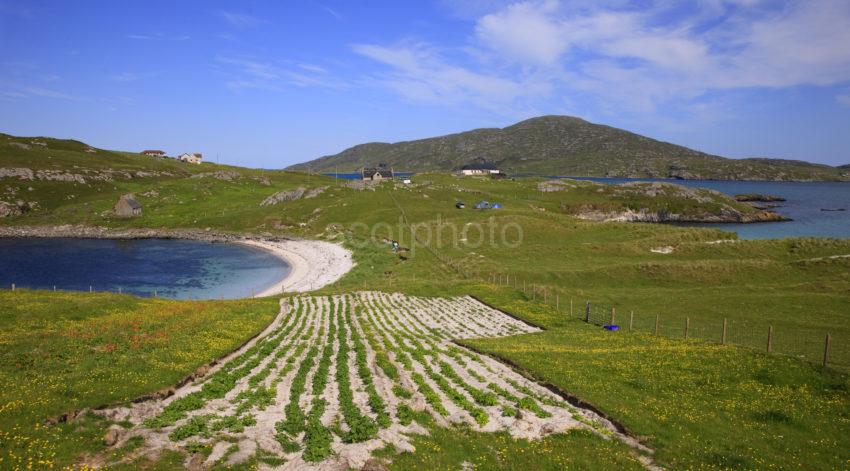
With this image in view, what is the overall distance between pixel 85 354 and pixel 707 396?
3431 centimetres

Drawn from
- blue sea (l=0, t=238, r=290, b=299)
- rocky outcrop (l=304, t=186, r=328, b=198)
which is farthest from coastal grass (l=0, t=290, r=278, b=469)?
rocky outcrop (l=304, t=186, r=328, b=198)

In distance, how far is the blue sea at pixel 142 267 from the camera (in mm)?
82000

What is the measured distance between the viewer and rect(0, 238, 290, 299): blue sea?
82000 millimetres

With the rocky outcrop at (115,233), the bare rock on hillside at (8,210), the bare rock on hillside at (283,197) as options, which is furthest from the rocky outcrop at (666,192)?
the bare rock on hillside at (8,210)

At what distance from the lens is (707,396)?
2344 centimetres

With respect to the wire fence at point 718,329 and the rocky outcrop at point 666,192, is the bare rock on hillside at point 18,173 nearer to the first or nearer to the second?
the wire fence at point 718,329

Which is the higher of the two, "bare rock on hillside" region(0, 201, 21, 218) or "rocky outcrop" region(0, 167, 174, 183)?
"rocky outcrop" region(0, 167, 174, 183)

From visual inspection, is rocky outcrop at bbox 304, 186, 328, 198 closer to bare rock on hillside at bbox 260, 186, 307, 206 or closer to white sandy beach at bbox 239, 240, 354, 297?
bare rock on hillside at bbox 260, 186, 307, 206

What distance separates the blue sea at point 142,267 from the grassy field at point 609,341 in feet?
72.4

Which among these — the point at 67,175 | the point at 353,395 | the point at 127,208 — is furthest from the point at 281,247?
the point at 67,175

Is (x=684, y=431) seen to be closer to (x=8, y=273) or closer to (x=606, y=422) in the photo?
(x=606, y=422)

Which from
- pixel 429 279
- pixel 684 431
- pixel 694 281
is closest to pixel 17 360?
pixel 684 431

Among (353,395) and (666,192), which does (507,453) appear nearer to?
(353,395)

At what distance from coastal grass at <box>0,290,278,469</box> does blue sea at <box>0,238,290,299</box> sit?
113 ft
